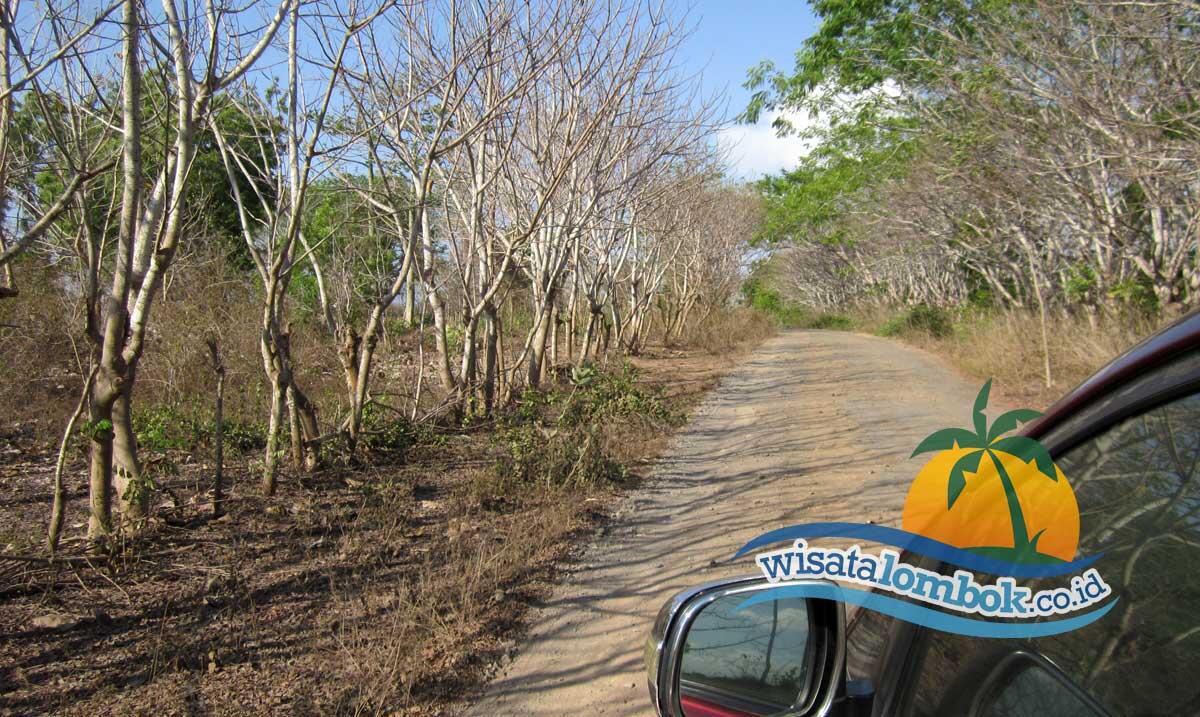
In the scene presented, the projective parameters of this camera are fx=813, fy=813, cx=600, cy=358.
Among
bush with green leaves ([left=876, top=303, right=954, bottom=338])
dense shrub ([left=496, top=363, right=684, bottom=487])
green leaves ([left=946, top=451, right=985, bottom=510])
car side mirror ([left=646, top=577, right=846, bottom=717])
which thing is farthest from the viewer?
bush with green leaves ([left=876, top=303, right=954, bottom=338])

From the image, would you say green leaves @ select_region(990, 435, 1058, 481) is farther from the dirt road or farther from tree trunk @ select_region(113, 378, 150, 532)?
tree trunk @ select_region(113, 378, 150, 532)

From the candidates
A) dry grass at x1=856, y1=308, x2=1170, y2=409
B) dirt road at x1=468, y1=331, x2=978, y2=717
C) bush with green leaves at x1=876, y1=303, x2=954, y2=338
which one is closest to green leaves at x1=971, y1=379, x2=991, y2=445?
dirt road at x1=468, y1=331, x2=978, y2=717

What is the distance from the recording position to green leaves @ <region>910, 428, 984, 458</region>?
131 centimetres

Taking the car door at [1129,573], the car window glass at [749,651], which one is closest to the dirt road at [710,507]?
the car window glass at [749,651]

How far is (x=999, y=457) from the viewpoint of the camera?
1253 mm

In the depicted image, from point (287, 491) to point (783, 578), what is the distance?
502 cm

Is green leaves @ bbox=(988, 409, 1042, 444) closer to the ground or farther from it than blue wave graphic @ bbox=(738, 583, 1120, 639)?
farther from it

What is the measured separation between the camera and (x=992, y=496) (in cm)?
125

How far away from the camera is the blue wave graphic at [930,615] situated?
110cm

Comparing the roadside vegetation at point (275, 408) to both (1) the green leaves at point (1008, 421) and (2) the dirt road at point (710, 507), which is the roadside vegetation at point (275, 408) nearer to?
(2) the dirt road at point (710, 507)

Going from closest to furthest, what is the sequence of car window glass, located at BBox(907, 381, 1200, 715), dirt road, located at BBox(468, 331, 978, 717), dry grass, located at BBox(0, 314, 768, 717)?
car window glass, located at BBox(907, 381, 1200, 715), dry grass, located at BBox(0, 314, 768, 717), dirt road, located at BBox(468, 331, 978, 717)

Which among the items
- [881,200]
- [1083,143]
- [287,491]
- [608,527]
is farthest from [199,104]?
[881,200]

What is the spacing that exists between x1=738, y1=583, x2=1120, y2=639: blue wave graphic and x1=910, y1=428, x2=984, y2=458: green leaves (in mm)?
268

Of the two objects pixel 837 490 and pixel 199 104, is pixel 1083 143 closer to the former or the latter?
pixel 837 490
